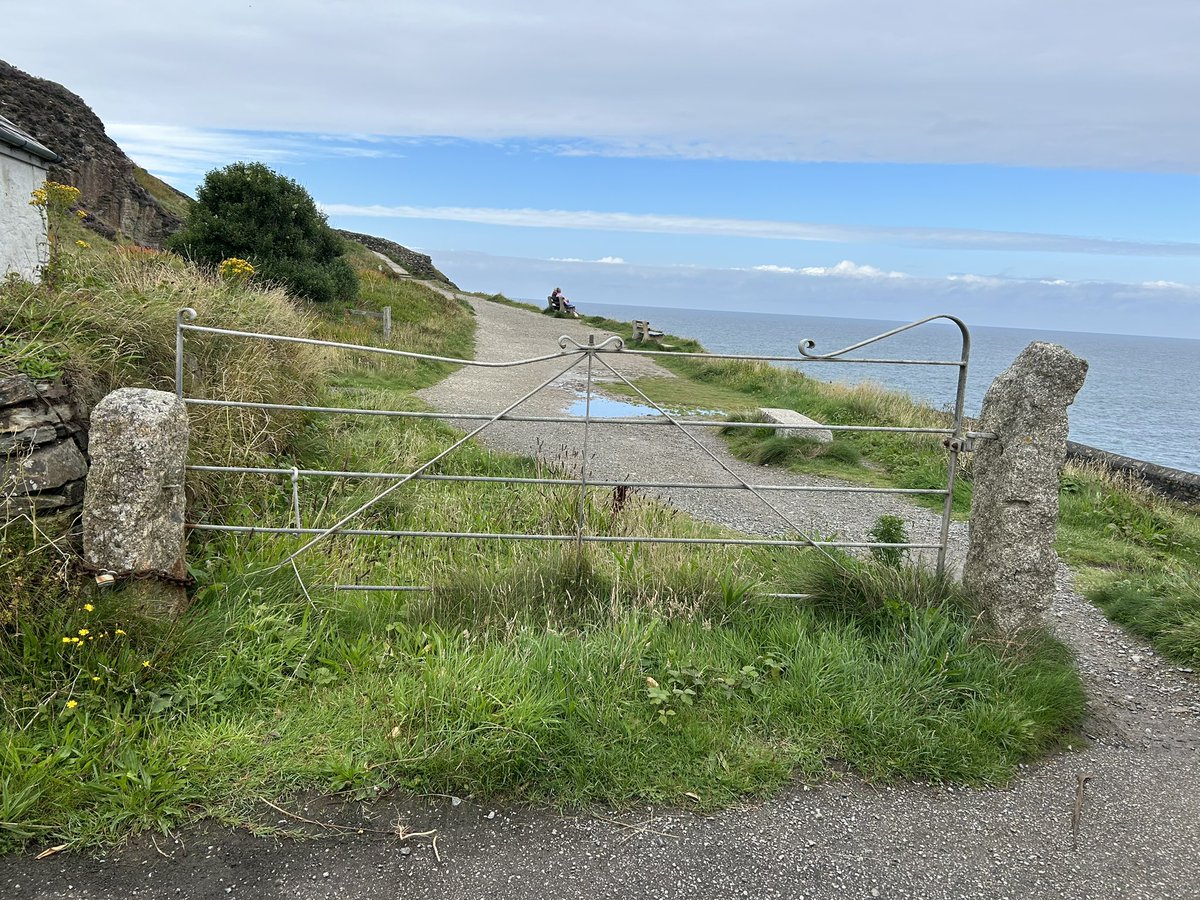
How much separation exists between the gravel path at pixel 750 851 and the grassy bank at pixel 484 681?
0.39 ft

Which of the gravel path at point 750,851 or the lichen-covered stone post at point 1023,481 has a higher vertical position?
the lichen-covered stone post at point 1023,481

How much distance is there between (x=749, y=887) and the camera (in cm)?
280

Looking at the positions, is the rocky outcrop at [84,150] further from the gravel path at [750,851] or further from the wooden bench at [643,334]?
the gravel path at [750,851]

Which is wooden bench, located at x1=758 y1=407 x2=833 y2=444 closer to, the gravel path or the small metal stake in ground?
the small metal stake in ground

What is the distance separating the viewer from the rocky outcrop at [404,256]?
4572 cm

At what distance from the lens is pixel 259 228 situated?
18.5 meters

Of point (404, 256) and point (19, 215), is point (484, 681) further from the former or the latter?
point (404, 256)

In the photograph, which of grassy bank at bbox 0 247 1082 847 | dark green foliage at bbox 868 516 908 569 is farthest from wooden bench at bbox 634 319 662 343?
grassy bank at bbox 0 247 1082 847

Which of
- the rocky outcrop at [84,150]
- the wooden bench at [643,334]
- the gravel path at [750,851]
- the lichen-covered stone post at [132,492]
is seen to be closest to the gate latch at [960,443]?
the gravel path at [750,851]

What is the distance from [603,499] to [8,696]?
5.04m

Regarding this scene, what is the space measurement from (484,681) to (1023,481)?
10.0 feet

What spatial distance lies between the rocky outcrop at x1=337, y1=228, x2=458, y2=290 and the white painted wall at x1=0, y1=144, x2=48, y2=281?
109ft

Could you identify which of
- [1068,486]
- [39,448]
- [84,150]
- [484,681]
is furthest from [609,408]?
[84,150]

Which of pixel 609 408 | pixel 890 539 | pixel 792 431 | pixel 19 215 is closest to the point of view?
pixel 890 539
